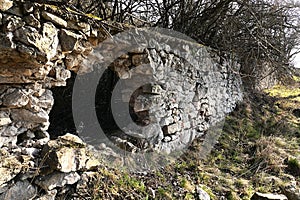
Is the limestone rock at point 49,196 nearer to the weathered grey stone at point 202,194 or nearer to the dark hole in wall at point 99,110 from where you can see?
the dark hole in wall at point 99,110

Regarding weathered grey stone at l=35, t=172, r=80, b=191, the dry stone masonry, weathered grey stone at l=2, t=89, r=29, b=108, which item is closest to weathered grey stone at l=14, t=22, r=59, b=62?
the dry stone masonry

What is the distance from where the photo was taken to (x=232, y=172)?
4.07 meters

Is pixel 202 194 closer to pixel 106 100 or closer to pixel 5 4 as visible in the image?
pixel 106 100

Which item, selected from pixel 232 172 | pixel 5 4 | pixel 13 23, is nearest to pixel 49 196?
pixel 13 23

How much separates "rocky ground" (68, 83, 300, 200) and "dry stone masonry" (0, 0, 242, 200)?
0.39 metres

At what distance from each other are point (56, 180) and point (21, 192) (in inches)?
11.2

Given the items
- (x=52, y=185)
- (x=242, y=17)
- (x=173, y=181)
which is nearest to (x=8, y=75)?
(x=52, y=185)

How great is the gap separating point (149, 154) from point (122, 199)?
3.33 feet

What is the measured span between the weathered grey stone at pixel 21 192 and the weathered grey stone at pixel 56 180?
0.07m

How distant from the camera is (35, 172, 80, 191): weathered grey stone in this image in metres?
2.08

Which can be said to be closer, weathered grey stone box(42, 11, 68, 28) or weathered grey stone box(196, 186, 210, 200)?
weathered grey stone box(42, 11, 68, 28)

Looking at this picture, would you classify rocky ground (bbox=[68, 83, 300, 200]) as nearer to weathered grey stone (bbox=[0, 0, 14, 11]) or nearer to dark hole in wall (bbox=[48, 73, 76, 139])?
dark hole in wall (bbox=[48, 73, 76, 139])

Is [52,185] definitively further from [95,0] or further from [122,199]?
[95,0]

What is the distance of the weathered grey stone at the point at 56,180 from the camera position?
81.7 inches
